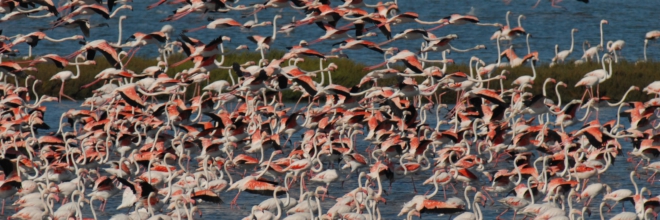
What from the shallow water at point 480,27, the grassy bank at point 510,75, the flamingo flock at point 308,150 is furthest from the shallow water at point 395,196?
the shallow water at point 480,27

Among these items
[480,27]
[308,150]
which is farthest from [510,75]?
[480,27]

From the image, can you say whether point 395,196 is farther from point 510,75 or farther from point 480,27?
point 480,27

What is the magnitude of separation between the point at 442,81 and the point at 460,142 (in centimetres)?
91

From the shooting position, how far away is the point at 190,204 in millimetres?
11250

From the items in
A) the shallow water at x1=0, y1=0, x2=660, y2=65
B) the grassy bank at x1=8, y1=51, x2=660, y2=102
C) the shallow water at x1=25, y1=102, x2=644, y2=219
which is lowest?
the shallow water at x1=0, y1=0, x2=660, y2=65

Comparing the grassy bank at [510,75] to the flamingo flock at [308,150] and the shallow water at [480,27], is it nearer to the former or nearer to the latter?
the flamingo flock at [308,150]

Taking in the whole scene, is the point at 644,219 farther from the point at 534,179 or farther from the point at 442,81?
the point at 442,81

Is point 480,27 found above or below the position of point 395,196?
below

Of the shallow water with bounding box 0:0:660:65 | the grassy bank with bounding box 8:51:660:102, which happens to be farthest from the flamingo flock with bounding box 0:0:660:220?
the shallow water with bounding box 0:0:660:65

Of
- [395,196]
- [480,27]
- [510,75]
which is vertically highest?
[395,196]

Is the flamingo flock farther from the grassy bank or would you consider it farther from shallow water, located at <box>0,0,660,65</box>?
shallow water, located at <box>0,0,660,65</box>

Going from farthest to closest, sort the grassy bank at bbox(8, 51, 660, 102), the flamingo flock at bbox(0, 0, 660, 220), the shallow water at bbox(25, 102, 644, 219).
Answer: the grassy bank at bbox(8, 51, 660, 102)
the shallow water at bbox(25, 102, 644, 219)
the flamingo flock at bbox(0, 0, 660, 220)

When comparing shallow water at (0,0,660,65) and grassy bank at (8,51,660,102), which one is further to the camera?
shallow water at (0,0,660,65)

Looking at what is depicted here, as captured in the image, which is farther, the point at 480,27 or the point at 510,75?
the point at 480,27
